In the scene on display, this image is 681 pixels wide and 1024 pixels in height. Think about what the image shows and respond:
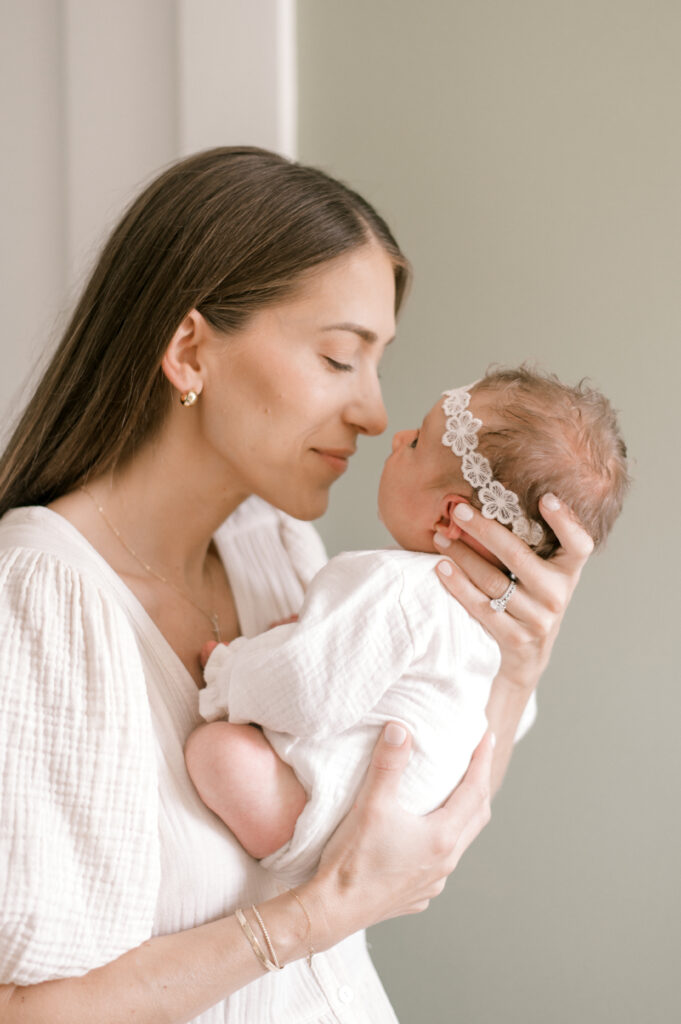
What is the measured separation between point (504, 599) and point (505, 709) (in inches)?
10.6

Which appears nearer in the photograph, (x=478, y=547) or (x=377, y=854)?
(x=377, y=854)

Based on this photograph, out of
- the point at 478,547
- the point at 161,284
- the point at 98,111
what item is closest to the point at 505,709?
the point at 478,547

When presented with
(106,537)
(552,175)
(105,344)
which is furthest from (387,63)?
(106,537)

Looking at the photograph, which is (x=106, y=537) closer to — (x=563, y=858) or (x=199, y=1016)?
(x=199, y=1016)

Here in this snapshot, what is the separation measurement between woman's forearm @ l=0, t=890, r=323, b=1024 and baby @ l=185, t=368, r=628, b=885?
0.11 meters

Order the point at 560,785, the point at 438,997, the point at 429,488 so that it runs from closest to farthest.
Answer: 1. the point at 429,488
2. the point at 560,785
3. the point at 438,997

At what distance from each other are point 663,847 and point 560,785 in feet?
0.70

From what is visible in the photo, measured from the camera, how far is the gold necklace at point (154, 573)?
4.91ft

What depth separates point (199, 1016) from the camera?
1260 millimetres

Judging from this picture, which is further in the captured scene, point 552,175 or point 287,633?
point 552,175

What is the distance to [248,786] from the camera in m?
1.21

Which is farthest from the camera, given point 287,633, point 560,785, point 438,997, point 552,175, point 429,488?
point 438,997

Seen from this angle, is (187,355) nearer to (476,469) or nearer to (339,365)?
(339,365)

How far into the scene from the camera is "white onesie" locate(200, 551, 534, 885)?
1.19 m
